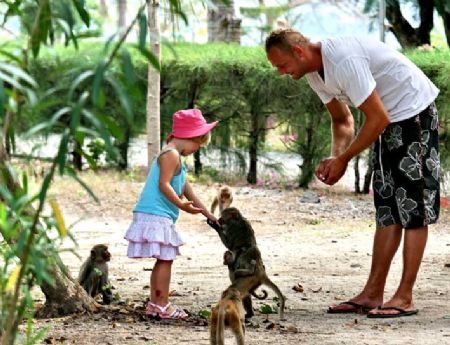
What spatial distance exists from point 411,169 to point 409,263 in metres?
0.57

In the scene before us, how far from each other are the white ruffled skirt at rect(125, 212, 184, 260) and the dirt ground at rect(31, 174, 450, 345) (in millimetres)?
390

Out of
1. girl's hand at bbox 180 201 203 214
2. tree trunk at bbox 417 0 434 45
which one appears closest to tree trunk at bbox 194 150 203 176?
tree trunk at bbox 417 0 434 45

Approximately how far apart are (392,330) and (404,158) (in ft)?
3.37

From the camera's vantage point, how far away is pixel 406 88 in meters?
6.62

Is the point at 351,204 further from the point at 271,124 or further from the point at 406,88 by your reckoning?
the point at 406,88

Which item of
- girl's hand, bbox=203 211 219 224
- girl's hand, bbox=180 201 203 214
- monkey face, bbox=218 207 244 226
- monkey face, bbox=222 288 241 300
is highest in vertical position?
girl's hand, bbox=180 201 203 214

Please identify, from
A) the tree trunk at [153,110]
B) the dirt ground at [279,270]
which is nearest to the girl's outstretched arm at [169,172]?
the dirt ground at [279,270]

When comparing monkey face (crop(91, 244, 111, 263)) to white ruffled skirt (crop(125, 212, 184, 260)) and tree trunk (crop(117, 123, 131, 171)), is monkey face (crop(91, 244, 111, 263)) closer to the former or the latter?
white ruffled skirt (crop(125, 212, 184, 260))

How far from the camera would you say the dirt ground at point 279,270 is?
6.20 m

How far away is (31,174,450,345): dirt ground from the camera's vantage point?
6199 mm

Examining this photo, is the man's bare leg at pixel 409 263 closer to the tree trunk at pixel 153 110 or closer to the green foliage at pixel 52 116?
the green foliage at pixel 52 116

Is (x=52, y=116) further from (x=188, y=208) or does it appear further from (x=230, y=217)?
(x=230, y=217)

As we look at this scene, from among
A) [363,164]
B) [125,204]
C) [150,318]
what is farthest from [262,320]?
[363,164]

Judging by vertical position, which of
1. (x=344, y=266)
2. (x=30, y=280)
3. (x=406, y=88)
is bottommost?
(x=344, y=266)
